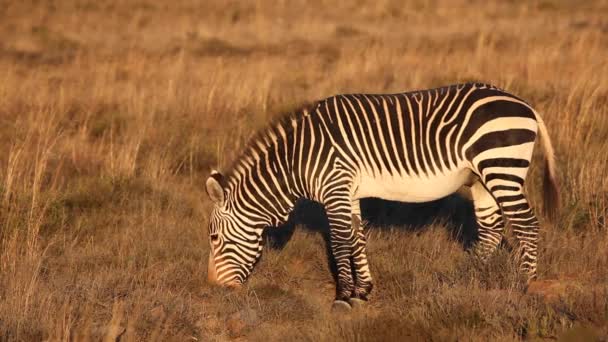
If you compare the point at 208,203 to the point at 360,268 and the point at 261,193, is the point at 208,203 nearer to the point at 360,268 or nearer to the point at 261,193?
the point at 261,193

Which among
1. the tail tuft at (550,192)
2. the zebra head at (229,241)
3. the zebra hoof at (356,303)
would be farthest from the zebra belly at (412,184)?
the zebra head at (229,241)

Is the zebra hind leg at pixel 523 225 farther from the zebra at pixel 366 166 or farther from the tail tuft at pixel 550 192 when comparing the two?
the tail tuft at pixel 550 192

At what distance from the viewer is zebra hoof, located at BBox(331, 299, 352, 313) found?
626 centimetres

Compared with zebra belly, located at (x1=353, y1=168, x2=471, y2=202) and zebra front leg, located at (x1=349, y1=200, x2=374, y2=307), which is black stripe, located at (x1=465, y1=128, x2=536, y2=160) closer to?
zebra belly, located at (x1=353, y1=168, x2=471, y2=202)

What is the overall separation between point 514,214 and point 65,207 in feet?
15.2

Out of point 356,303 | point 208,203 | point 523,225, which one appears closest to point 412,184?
point 523,225

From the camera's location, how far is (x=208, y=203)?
8875 mm

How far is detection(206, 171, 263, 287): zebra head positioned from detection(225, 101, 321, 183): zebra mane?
6.6 inches

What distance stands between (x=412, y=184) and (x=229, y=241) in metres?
1.61

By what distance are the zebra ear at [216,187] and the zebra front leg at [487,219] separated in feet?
7.19

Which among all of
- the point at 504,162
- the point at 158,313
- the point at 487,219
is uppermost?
the point at 504,162

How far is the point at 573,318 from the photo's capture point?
194 inches

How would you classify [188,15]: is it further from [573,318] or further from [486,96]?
[573,318]

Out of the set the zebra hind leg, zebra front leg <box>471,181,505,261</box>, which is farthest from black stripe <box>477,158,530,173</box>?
zebra front leg <box>471,181,505,261</box>
